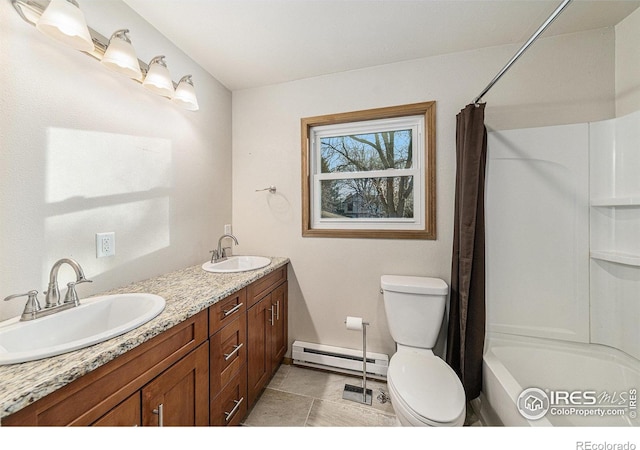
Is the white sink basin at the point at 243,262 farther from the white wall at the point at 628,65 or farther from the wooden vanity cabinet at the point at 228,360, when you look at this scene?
the white wall at the point at 628,65

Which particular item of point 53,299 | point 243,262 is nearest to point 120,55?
point 53,299

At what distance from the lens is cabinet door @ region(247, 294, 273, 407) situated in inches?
54.0

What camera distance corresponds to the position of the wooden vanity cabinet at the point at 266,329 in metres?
1.39

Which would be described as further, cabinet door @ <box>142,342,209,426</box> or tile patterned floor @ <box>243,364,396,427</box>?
tile patterned floor @ <box>243,364,396,427</box>

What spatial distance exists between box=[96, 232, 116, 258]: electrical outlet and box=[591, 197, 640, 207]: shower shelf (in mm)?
2655

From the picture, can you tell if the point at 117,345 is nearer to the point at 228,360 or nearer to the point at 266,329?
the point at 228,360

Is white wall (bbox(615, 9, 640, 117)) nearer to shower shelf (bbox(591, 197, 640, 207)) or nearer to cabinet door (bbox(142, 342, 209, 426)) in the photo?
shower shelf (bbox(591, 197, 640, 207))

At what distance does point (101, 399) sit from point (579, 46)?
2.79 meters

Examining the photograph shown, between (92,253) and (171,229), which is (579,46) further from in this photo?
(92,253)

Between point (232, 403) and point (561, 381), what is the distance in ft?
5.95

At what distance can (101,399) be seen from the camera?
25.2 inches

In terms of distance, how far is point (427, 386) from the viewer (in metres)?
1.07

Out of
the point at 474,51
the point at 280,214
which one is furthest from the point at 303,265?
the point at 474,51

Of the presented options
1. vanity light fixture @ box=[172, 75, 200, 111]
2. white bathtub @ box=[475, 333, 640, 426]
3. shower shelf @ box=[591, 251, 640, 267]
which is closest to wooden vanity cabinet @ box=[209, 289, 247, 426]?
vanity light fixture @ box=[172, 75, 200, 111]
